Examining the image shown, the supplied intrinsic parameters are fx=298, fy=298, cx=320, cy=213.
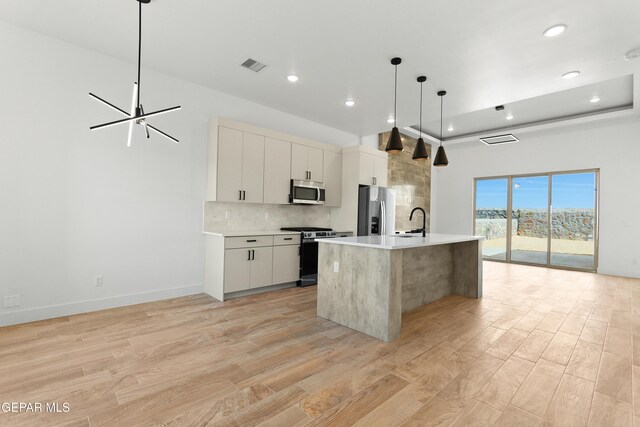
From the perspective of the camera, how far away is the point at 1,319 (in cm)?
290

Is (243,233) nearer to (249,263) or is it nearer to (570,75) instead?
(249,263)

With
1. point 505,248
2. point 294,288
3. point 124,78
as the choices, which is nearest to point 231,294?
point 294,288

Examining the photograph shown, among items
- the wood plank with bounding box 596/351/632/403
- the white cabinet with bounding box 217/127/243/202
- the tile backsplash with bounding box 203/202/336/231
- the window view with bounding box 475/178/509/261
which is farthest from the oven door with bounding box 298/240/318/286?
the window view with bounding box 475/178/509/261

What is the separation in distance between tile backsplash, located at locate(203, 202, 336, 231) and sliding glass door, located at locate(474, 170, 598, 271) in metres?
4.80

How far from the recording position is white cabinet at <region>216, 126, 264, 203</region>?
13.7ft

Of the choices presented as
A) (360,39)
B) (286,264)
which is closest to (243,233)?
(286,264)

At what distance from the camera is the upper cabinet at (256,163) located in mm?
4180

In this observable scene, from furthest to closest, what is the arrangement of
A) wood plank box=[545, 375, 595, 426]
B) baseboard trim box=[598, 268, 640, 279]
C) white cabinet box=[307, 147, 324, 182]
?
1. baseboard trim box=[598, 268, 640, 279]
2. white cabinet box=[307, 147, 324, 182]
3. wood plank box=[545, 375, 595, 426]

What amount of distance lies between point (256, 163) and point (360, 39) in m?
2.25

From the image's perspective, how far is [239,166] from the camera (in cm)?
434

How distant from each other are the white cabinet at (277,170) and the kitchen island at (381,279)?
1692 mm

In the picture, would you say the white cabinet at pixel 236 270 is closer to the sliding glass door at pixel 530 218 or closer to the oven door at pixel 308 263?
the oven door at pixel 308 263

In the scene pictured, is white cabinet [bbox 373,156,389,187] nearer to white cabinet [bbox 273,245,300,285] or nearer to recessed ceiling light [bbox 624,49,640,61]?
white cabinet [bbox 273,245,300,285]

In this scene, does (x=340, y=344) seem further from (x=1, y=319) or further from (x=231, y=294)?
(x=1, y=319)
